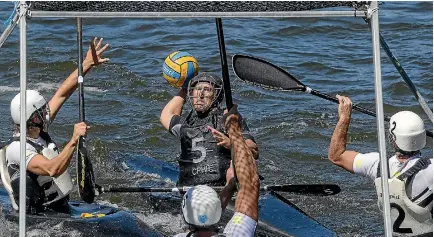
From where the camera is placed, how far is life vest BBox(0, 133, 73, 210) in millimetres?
7258

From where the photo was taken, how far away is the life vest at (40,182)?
726 centimetres

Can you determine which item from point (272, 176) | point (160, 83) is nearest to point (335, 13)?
point (272, 176)

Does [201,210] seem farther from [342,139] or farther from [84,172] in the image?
[342,139]

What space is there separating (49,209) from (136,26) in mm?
9682

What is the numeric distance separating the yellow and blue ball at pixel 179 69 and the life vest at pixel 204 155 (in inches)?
23.4

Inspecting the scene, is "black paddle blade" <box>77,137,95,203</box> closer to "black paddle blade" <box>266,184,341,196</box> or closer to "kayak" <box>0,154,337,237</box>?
"kayak" <box>0,154,337,237</box>

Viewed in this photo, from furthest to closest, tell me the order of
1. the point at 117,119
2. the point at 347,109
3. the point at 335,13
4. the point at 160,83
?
1. the point at 160,83
2. the point at 117,119
3. the point at 347,109
4. the point at 335,13

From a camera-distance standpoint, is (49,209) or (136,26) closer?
(49,209)

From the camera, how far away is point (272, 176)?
411 inches

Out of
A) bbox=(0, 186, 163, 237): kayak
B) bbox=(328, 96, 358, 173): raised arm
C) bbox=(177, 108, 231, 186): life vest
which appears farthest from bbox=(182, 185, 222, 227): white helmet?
bbox=(177, 108, 231, 186): life vest

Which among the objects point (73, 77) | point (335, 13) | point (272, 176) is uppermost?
point (335, 13)

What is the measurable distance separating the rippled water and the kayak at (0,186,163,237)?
1.48 m

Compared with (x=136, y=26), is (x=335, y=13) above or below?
above

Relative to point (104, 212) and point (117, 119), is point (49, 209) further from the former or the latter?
point (117, 119)
